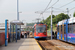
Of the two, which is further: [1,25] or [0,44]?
[1,25]

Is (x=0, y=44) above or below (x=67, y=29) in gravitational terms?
below

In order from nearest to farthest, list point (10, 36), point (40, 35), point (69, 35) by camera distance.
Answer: point (69, 35) → point (10, 36) → point (40, 35)

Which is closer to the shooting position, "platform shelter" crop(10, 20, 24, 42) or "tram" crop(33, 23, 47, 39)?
"platform shelter" crop(10, 20, 24, 42)

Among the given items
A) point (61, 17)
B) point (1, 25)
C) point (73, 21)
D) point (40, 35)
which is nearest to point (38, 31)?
point (40, 35)

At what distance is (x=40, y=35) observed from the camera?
31469 mm

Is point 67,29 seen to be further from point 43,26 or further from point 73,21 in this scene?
point 43,26

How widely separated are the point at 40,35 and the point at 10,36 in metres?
9.33

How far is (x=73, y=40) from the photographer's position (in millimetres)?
19641

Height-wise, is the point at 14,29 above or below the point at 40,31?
above

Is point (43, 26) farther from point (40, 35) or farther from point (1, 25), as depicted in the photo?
point (1, 25)

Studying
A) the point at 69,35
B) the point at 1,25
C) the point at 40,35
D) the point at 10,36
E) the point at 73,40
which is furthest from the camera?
the point at 1,25

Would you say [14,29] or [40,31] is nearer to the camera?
[14,29]

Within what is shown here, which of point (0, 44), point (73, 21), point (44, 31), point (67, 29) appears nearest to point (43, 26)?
point (44, 31)

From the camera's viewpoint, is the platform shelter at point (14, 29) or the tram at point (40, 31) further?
the tram at point (40, 31)
